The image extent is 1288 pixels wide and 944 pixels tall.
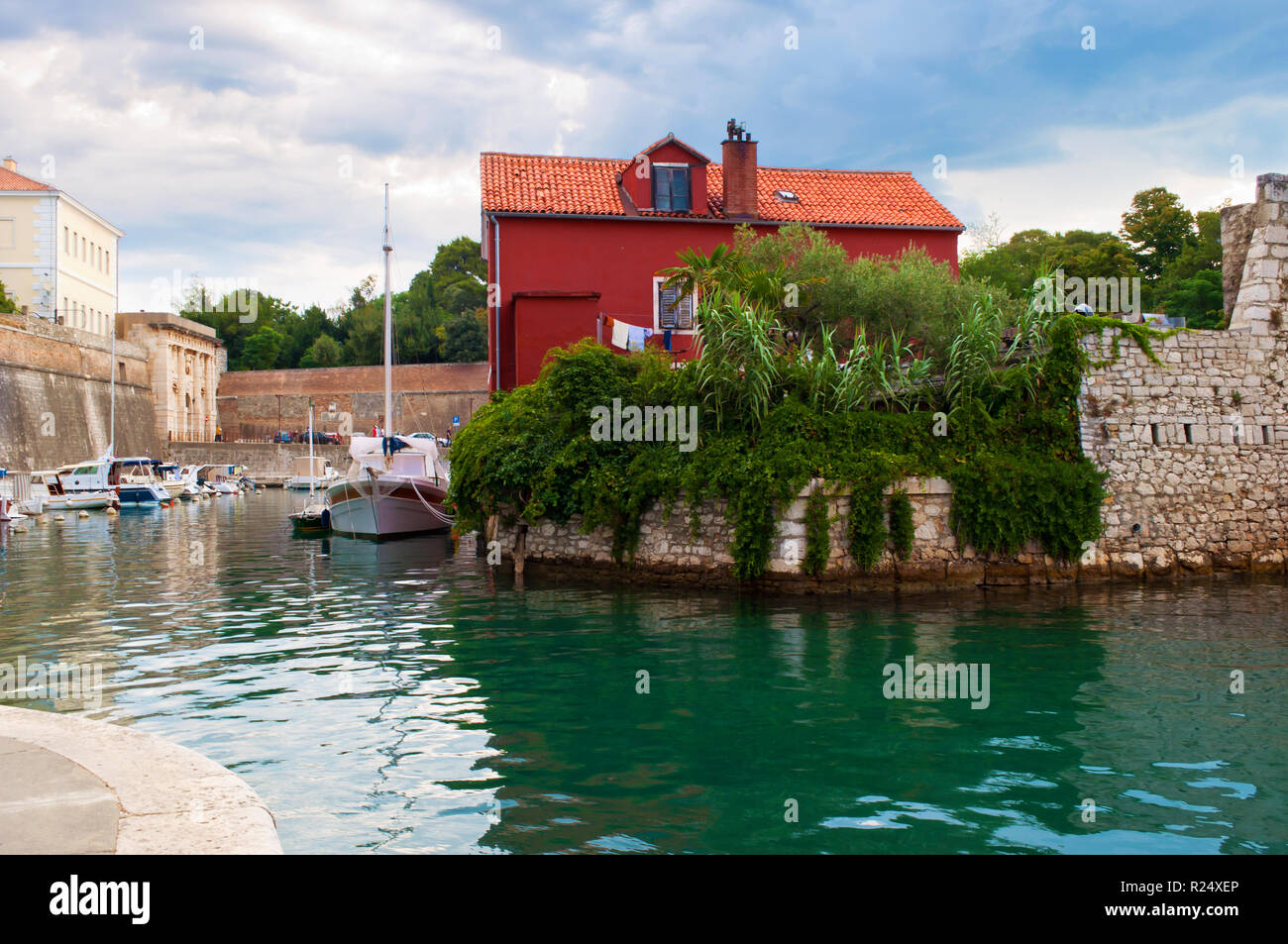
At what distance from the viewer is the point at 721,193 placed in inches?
1059

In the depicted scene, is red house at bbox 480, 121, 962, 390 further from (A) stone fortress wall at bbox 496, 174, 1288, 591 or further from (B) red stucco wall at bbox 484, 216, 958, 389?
(A) stone fortress wall at bbox 496, 174, 1288, 591

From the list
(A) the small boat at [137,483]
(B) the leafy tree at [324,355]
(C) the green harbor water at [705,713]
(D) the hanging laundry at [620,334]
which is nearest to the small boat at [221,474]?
(A) the small boat at [137,483]

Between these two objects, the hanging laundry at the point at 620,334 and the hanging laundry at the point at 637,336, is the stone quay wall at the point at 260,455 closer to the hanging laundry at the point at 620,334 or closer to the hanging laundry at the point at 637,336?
the hanging laundry at the point at 637,336

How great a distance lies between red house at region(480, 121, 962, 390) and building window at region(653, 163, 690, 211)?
0.09 feet

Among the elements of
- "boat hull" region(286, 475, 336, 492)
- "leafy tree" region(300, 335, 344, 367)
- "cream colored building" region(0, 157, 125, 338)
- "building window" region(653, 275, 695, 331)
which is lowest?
"boat hull" region(286, 475, 336, 492)

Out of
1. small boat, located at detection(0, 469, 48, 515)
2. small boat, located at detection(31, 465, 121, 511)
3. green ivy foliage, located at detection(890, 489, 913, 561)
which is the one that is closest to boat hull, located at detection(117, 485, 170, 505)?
small boat, located at detection(31, 465, 121, 511)

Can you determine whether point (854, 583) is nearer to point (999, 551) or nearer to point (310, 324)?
point (999, 551)

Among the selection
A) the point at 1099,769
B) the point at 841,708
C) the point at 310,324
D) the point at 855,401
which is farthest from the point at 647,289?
the point at 310,324

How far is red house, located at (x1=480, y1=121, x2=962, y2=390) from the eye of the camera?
24.7m

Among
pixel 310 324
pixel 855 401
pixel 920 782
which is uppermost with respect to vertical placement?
pixel 310 324

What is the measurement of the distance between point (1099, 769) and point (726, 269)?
1343cm

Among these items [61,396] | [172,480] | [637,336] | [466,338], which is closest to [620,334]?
[637,336]

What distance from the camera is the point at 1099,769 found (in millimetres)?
6875

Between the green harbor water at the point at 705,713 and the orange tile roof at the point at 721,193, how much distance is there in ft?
42.9
